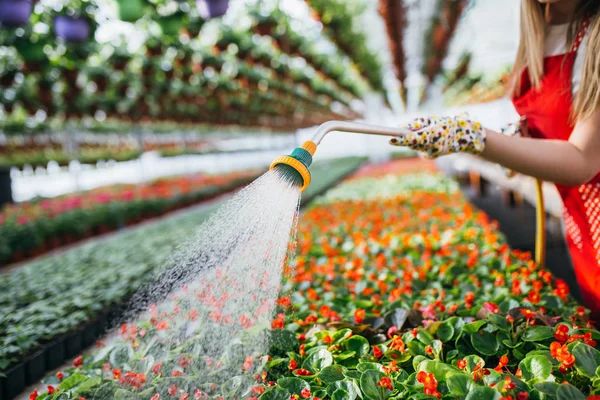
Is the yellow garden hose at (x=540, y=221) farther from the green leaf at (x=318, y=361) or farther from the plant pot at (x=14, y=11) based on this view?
the plant pot at (x=14, y=11)

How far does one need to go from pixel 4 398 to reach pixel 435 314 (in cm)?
175

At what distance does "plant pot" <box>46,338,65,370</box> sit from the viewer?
223 centimetres

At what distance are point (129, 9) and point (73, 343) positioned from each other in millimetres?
2147

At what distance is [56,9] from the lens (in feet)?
12.5

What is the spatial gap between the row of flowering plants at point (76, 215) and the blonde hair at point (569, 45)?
545 cm

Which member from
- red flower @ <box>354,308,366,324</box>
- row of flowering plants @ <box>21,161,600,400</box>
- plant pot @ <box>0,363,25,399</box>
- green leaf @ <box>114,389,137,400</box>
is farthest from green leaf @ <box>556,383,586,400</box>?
plant pot @ <box>0,363,25,399</box>

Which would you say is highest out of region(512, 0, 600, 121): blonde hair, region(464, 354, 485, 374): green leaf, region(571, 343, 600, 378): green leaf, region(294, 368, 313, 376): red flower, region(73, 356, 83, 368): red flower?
region(512, 0, 600, 121): blonde hair

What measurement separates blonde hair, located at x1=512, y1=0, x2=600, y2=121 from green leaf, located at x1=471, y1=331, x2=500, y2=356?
0.64m

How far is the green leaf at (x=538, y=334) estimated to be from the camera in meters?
1.29

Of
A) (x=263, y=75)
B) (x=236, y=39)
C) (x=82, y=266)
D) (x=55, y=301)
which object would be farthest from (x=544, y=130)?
(x=263, y=75)

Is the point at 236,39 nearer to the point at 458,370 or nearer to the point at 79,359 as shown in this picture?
the point at 79,359

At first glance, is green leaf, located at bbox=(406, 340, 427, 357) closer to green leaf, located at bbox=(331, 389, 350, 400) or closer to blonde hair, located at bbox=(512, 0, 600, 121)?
green leaf, located at bbox=(331, 389, 350, 400)

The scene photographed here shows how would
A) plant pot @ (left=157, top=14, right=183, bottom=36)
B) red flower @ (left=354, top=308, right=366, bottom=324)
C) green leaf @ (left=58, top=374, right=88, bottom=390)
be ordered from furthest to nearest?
plant pot @ (left=157, top=14, right=183, bottom=36), red flower @ (left=354, top=308, right=366, bottom=324), green leaf @ (left=58, top=374, right=88, bottom=390)

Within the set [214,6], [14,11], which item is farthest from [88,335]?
[214,6]
